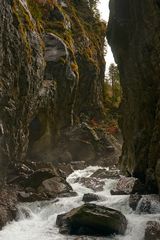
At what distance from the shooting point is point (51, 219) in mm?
28141

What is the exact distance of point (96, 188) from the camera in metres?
38.5

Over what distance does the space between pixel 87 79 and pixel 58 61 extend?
17069 mm

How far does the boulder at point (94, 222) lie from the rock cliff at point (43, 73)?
1269cm

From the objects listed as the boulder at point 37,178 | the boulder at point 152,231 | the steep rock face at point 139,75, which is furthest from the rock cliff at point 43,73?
the boulder at point 152,231

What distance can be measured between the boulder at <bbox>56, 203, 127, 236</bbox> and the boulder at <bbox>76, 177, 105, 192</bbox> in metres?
13.2

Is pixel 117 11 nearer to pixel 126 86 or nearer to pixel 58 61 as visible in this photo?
pixel 126 86

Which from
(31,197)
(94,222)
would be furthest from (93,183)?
(94,222)

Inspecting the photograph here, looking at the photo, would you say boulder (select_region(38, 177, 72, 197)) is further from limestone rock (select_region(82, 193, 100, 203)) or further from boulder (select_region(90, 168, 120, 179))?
boulder (select_region(90, 168, 120, 179))

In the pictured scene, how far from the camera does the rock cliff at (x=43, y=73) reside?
119 ft

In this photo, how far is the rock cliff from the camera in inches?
1428

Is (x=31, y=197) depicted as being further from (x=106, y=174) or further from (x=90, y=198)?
(x=106, y=174)

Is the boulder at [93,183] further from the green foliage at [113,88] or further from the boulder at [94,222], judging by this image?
the green foliage at [113,88]

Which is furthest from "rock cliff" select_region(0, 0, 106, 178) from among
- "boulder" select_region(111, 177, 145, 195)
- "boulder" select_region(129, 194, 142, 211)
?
"boulder" select_region(129, 194, 142, 211)

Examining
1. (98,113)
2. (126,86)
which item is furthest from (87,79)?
(126,86)
